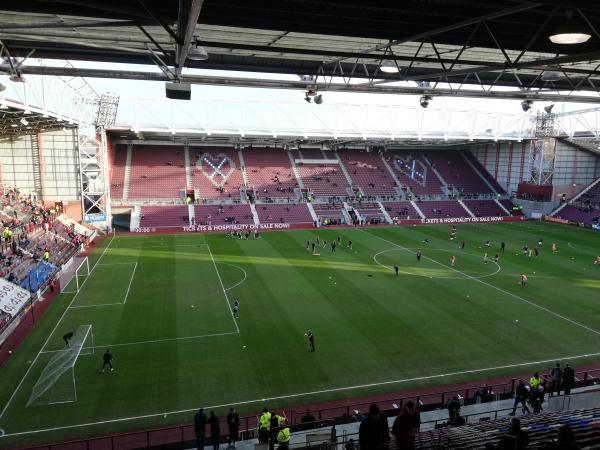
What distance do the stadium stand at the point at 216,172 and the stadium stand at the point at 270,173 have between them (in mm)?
1750

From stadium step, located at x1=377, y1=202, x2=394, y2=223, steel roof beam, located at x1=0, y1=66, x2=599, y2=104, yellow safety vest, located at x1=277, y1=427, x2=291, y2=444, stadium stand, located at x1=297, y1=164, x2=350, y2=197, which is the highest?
steel roof beam, located at x1=0, y1=66, x2=599, y2=104

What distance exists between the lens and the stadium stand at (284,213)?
52719 mm

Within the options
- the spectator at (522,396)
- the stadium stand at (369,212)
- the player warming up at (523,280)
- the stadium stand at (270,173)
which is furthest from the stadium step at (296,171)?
the spectator at (522,396)

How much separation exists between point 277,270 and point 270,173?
3135 centimetres

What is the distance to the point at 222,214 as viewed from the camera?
5244 cm

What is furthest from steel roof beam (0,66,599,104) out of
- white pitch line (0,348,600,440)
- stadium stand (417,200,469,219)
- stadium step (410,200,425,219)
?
stadium stand (417,200,469,219)

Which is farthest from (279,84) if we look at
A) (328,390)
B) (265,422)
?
(328,390)

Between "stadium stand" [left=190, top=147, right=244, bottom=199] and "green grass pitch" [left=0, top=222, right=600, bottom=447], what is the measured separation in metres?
20.5

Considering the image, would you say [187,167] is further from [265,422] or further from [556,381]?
[556,381]

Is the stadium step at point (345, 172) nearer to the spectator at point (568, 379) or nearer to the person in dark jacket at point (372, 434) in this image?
the spectator at point (568, 379)

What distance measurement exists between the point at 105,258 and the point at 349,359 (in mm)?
A: 24577

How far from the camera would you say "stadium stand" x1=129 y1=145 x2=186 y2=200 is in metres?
53.6

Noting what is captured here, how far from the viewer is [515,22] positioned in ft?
32.0

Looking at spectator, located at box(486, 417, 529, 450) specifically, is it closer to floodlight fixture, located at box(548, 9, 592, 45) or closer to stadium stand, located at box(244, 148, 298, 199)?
floodlight fixture, located at box(548, 9, 592, 45)
